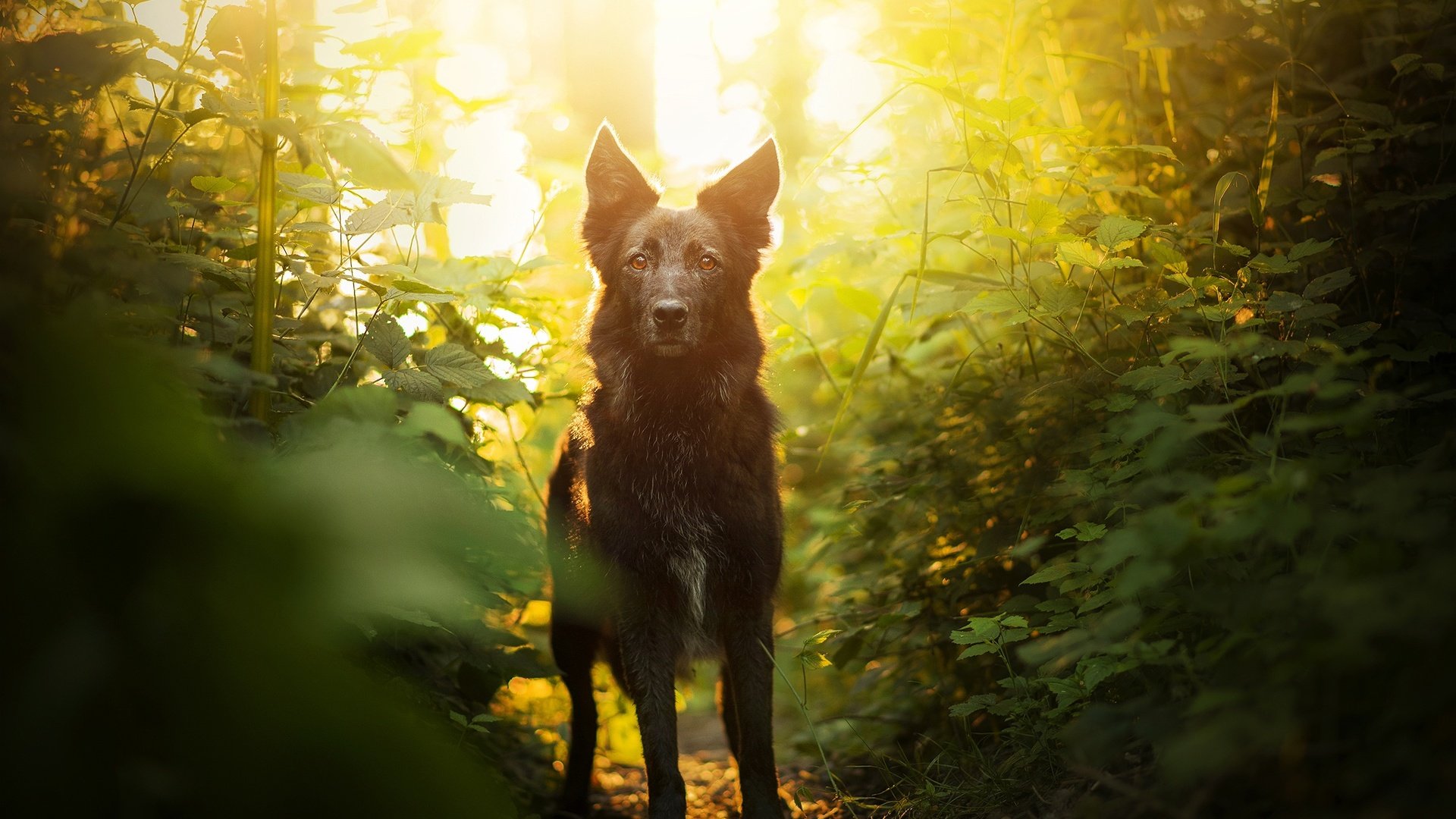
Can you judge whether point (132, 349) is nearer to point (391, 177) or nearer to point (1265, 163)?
point (391, 177)

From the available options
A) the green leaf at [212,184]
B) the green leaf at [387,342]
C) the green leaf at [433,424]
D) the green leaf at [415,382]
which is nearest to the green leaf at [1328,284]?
the green leaf at [433,424]

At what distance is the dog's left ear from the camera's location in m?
3.80

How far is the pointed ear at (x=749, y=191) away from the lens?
3796 millimetres

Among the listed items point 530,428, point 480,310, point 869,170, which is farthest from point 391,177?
point 869,170

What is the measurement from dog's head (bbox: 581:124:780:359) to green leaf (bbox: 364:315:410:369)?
973 mm

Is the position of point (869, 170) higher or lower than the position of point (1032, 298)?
higher

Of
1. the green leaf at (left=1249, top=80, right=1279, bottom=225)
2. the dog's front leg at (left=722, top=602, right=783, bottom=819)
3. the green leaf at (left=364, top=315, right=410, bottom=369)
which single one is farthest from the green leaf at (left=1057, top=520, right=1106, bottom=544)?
the green leaf at (left=364, top=315, right=410, bottom=369)

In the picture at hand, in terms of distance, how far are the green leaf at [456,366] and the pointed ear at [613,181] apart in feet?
4.19

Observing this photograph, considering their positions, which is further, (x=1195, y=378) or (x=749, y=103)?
(x=749, y=103)

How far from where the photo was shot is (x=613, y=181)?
3.76 metres

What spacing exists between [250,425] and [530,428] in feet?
6.54

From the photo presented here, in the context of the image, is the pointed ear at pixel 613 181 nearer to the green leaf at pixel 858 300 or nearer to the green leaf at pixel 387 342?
the green leaf at pixel 858 300

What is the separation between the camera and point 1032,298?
9.59ft

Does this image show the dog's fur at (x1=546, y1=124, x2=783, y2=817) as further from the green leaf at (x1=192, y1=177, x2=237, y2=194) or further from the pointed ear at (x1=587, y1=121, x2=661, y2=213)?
the green leaf at (x1=192, y1=177, x2=237, y2=194)
